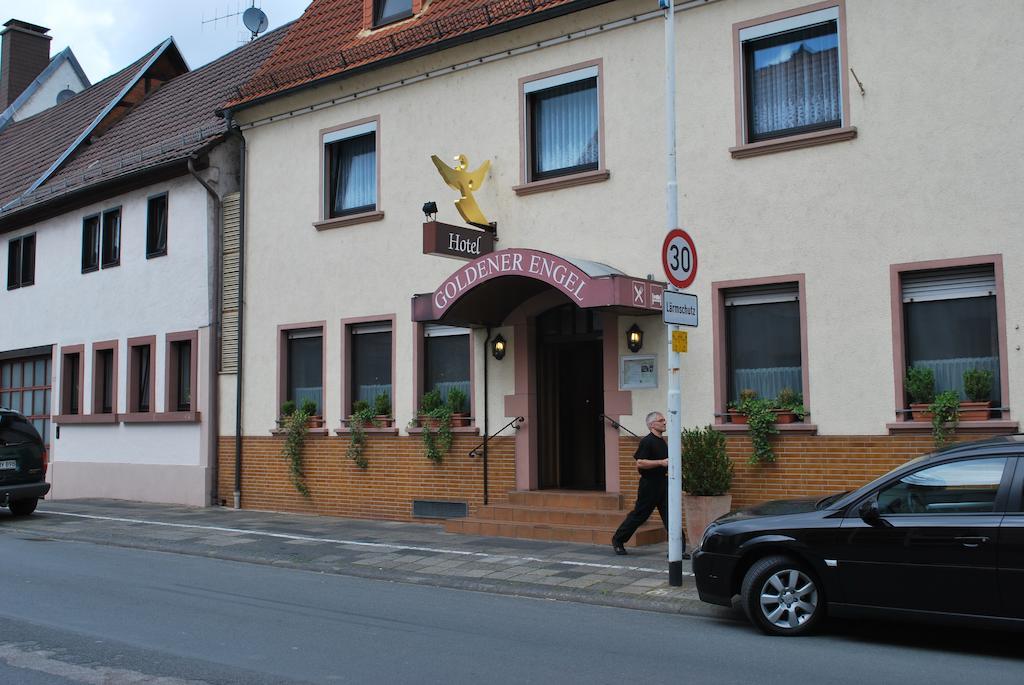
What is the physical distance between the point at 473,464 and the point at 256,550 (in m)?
3.41

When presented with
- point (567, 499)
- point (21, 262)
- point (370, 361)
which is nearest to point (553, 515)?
point (567, 499)

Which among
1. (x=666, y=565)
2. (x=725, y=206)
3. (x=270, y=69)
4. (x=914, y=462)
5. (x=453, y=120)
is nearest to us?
(x=914, y=462)

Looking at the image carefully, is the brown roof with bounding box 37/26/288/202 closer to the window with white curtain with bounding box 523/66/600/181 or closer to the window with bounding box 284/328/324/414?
the window with bounding box 284/328/324/414

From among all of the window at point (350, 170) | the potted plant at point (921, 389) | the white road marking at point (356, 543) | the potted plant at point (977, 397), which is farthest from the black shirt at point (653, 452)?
the window at point (350, 170)

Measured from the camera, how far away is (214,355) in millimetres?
18328

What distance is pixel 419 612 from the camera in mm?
9070

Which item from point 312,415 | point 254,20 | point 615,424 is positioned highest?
point 254,20

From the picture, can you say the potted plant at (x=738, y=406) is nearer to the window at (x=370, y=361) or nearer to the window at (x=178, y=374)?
the window at (x=370, y=361)

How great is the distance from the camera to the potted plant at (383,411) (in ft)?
52.3

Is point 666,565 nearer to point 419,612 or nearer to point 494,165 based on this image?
point 419,612

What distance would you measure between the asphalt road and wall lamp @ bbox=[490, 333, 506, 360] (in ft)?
15.9

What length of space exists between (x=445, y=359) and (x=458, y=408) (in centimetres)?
90

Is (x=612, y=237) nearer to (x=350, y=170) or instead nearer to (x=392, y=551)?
(x=392, y=551)

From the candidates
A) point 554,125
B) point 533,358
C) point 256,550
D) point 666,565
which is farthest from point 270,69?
point 666,565
